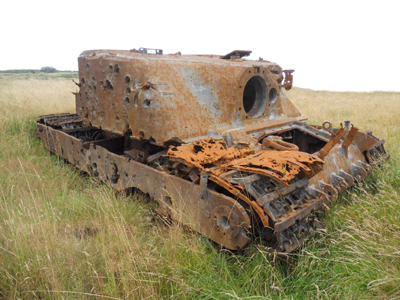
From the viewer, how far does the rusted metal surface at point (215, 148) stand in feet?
8.51

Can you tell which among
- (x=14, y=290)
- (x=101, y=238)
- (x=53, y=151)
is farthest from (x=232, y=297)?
(x=53, y=151)

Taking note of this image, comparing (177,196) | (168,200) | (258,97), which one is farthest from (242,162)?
(258,97)

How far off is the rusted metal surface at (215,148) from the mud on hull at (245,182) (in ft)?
0.04

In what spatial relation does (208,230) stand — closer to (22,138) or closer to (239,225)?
(239,225)

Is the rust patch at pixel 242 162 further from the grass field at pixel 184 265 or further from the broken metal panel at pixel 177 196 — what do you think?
the grass field at pixel 184 265

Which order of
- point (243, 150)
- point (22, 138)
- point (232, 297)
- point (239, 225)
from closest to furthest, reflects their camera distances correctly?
point (232, 297) → point (239, 225) → point (243, 150) → point (22, 138)

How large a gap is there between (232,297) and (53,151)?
497 cm

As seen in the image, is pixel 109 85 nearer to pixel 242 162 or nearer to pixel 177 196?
pixel 177 196

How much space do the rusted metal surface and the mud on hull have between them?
0.4 inches

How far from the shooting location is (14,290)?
7.72 feet

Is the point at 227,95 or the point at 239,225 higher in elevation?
the point at 227,95

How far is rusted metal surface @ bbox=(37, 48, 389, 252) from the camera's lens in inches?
102

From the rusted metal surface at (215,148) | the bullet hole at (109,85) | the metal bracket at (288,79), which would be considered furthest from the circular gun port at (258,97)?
the bullet hole at (109,85)

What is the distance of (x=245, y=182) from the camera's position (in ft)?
8.25
